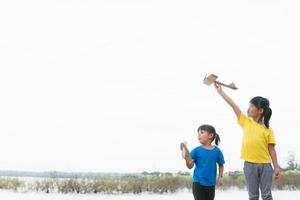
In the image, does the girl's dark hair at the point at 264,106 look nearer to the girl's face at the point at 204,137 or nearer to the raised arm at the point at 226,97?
the raised arm at the point at 226,97

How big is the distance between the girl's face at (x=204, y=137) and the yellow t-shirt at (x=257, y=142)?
34 cm

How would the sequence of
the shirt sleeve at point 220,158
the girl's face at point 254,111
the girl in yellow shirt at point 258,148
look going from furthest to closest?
the shirt sleeve at point 220,158, the girl's face at point 254,111, the girl in yellow shirt at point 258,148

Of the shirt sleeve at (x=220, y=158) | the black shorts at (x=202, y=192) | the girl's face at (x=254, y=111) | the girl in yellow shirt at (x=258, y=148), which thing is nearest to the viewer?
the girl in yellow shirt at (x=258, y=148)

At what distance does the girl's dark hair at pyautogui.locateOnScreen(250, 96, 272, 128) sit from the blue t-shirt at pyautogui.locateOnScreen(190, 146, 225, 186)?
611 millimetres

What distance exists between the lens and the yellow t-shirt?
5297 mm

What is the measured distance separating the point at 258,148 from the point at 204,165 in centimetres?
56

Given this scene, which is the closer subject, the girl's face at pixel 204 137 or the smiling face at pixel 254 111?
the smiling face at pixel 254 111

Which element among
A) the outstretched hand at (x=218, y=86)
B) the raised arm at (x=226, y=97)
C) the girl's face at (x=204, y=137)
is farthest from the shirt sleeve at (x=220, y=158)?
the outstretched hand at (x=218, y=86)

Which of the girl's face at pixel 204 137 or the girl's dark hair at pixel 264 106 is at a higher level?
the girl's dark hair at pixel 264 106

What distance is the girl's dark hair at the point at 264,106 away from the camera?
533cm

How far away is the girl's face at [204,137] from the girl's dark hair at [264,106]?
0.53 metres

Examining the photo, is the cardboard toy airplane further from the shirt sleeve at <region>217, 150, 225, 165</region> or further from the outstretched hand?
the shirt sleeve at <region>217, 150, 225, 165</region>

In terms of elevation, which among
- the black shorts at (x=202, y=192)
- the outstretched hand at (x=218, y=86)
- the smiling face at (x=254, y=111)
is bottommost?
the black shorts at (x=202, y=192)

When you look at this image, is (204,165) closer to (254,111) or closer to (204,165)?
(204,165)
